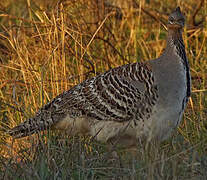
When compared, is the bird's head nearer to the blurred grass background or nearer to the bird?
the bird

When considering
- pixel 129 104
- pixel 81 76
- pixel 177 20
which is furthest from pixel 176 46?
pixel 81 76

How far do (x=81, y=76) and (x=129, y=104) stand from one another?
1.64 metres

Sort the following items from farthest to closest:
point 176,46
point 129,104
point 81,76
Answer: point 81,76 < point 176,46 < point 129,104

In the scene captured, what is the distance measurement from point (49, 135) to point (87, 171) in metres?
0.75

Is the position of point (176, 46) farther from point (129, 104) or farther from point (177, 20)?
point (129, 104)

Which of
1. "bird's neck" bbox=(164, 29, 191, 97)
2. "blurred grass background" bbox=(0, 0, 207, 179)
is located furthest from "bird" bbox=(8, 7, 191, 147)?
"blurred grass background" bbox=(0, 0, 207, 179)

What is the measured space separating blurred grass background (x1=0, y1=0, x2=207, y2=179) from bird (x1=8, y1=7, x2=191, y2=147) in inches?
5.8

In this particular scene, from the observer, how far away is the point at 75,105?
197 inches

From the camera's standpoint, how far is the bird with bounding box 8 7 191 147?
466cm

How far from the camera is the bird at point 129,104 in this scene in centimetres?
466

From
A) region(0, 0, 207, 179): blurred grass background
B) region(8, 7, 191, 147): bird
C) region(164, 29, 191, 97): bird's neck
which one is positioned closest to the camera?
region(0, 0, 207, 179): blurred grass background

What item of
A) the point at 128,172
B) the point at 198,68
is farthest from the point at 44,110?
the point at 198,68

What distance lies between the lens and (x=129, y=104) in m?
4.81

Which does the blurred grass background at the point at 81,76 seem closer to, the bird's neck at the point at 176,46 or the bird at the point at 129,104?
the bird at the point at 129,104
